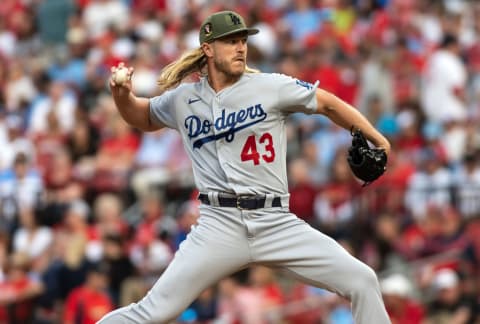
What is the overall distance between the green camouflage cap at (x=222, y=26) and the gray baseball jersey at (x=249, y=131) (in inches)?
12.0

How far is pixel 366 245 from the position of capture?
13.8m

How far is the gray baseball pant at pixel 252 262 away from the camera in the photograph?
7848 mm

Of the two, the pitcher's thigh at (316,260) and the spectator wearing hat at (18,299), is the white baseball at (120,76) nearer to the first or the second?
the pitcher's thigh at (316,260)

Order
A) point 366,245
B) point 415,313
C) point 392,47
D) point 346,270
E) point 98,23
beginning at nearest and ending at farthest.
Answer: point 346,270, point 415,313, point 366,245, point 392,47, point 98,23

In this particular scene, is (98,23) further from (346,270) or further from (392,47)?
(346,270)

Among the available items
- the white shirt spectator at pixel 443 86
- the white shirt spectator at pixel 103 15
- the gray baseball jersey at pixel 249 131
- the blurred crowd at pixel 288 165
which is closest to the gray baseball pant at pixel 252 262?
the gray baseball jersey at pixel 249 131

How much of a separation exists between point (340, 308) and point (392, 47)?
14.9ft

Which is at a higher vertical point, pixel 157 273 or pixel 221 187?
pixel 221 187

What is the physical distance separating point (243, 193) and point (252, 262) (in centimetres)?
41

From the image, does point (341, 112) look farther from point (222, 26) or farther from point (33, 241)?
point (33, 241)

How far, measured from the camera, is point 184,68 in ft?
27.2

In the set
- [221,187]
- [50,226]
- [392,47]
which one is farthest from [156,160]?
[221,187]

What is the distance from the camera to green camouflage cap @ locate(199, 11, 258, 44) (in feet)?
26.2

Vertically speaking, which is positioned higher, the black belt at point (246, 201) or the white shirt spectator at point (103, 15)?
the white shirt spectator at point (103, 15)
